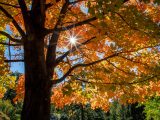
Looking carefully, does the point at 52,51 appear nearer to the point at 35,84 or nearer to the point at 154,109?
the point at 35,84

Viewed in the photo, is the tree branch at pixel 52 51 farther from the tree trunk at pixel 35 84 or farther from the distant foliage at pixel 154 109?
the distant foliage at pixel 154 109

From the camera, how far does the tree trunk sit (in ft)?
26.8

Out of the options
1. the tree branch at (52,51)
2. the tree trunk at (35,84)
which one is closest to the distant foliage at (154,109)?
the tree branch at (52,51)

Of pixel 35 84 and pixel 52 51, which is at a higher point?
pixel 52 51

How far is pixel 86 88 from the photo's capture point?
1273cm

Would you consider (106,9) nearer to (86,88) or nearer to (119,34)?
(119,34)

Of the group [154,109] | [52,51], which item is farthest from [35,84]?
[154,109]

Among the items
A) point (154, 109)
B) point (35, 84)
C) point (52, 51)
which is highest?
point (52, 51)

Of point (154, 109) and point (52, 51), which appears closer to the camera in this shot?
point (52, 51)

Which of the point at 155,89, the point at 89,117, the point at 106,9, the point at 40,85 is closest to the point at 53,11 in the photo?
the point at 40,85

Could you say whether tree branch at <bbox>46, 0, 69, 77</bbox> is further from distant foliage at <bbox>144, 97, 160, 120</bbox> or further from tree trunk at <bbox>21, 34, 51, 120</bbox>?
distant foliage at <bbox>144, 97, 160, 120</bbox>

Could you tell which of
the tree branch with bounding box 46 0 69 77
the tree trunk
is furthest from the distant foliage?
the tree trunk

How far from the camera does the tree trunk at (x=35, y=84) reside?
8.16 m

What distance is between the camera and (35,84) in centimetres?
826
